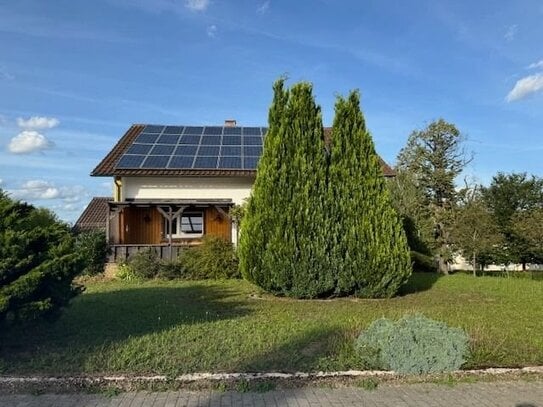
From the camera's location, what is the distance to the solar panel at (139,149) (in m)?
23.0

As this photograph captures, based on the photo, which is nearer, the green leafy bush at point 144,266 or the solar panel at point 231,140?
the green leafy bush at point 144,266

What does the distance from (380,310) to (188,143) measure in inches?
617

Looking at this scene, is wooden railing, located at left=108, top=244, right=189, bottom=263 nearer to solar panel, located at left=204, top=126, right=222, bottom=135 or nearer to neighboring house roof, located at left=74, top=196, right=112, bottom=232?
solar panel, located at left=204, top=126, right=222, bottom=135

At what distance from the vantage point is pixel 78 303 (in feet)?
36.7

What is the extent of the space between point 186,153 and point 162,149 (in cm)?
116

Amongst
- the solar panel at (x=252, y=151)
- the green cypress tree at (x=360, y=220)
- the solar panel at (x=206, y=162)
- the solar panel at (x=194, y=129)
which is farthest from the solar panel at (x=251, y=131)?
the green cypress tree at (x=360, y=220)

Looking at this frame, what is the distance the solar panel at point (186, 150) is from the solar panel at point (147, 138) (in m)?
1.60

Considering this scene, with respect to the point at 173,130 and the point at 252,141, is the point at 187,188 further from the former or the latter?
the point at 173,130

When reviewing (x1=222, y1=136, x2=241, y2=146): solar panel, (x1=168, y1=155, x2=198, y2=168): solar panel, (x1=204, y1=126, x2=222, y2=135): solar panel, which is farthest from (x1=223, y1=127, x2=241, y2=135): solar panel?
(x1=168, y1=155, x2=198, y2=168): solar panel

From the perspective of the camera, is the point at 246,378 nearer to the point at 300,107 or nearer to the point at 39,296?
the point at 39,296

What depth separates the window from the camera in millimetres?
23234

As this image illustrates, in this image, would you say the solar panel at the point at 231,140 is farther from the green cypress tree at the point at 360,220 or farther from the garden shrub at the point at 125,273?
the green cypress tree at the point at 360,220

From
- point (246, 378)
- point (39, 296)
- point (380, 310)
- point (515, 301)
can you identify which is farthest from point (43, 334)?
point (515, 301)

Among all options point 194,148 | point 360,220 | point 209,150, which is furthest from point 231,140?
point 360,220
